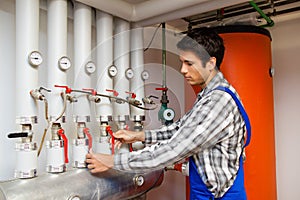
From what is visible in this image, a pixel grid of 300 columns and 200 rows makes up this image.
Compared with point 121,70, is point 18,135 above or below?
below

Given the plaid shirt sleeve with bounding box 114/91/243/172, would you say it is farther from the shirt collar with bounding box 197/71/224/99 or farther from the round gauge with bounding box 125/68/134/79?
the round gauge with bounding box 125/68/134/79

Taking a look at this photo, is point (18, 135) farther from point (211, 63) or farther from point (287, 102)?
point (287, 102)

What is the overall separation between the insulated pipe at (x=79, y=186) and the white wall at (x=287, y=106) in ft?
2.50

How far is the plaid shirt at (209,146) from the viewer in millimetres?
832

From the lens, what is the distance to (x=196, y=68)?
96 cm

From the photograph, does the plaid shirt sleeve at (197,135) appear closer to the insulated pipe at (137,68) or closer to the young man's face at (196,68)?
the young man's face at (196,68)

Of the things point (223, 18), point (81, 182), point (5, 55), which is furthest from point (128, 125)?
point (223, 18)

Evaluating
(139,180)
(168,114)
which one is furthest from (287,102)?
(139,180)

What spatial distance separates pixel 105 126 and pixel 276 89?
3.20 ft

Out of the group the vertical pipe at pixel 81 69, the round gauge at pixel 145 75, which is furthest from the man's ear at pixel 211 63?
the vertical pipe at pixel 81 69

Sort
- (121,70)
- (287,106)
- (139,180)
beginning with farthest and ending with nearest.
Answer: (287,106)
(121,70)
(139,180)

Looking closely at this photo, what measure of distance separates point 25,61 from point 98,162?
1.44ft

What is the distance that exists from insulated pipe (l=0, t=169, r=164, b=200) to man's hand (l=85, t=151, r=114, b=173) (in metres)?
0.03

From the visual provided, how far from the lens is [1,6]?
3.35 ft
